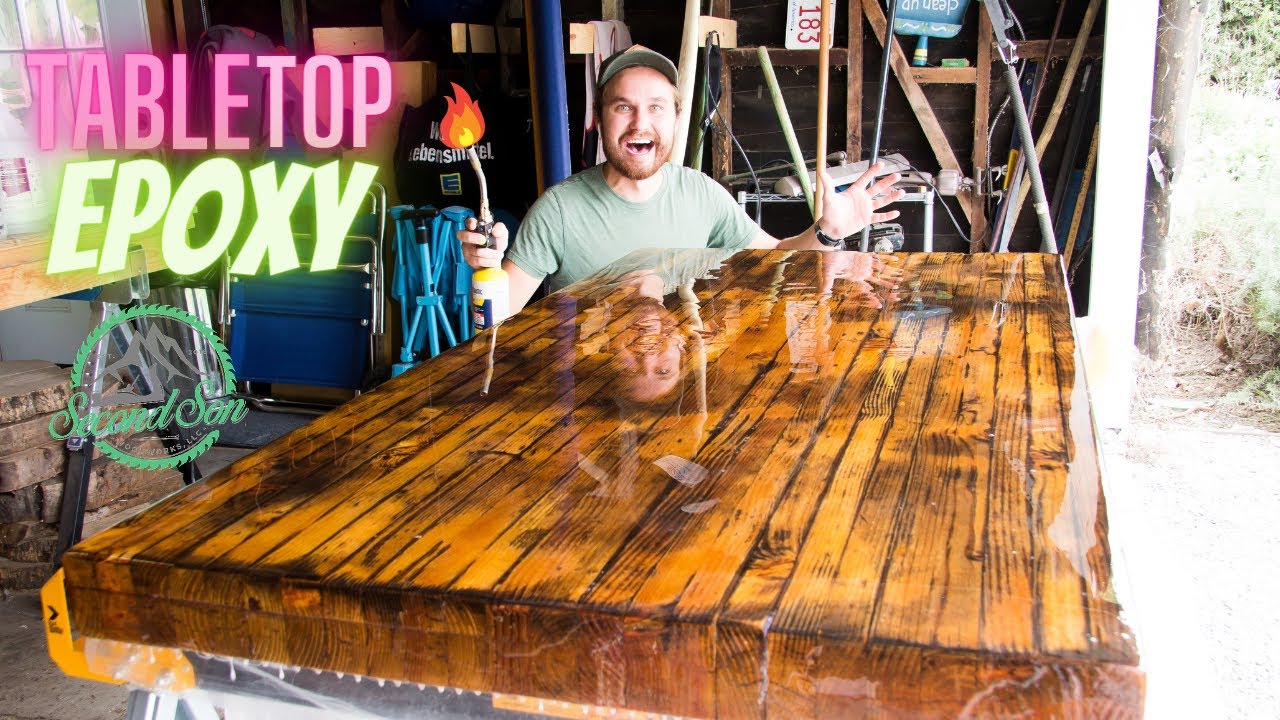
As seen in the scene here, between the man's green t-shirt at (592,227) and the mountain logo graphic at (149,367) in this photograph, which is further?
the mountain logo graphic at (149,367)

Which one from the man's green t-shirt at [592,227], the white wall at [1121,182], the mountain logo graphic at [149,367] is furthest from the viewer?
A: the white wall at [1121,182]

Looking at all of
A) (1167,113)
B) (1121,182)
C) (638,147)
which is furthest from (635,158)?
(1167,113)

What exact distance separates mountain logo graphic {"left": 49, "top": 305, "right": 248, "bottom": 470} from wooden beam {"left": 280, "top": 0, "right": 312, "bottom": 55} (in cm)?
166

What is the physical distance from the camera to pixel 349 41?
17.3ft

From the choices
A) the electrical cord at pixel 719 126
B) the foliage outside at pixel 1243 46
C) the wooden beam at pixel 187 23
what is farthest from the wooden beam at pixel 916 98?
the wooden beam at pixel 187 23

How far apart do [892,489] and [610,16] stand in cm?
455

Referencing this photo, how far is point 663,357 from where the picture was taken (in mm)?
1811

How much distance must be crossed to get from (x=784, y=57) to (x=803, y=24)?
184 mm

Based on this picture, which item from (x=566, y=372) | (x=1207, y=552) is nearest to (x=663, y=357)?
(x=566, y=372)

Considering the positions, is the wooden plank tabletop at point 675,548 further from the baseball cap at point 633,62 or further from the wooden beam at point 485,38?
the wooden beam at point 485,38

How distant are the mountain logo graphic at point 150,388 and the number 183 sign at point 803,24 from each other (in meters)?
3.14

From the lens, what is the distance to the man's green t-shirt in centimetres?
317

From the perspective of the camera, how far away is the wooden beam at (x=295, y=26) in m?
5.51

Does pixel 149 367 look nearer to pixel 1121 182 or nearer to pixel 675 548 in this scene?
pixel 675 548
